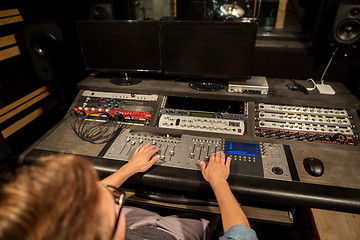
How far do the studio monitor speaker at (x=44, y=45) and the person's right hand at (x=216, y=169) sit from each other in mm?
1550

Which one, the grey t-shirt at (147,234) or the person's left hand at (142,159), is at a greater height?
the person's left hand at (142,159)

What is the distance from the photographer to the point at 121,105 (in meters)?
1.59

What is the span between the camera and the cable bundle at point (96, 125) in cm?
139

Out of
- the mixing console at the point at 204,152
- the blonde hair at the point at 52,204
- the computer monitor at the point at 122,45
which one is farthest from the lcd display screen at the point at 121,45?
the blonde hair at the point at 52,204

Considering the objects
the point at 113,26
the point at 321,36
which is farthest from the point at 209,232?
the point at 321,36

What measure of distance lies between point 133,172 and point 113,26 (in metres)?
0.99

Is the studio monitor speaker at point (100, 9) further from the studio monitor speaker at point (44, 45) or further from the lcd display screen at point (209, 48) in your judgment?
the lcd display screen at point (209, 48)

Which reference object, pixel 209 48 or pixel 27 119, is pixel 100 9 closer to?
pixel 209 48

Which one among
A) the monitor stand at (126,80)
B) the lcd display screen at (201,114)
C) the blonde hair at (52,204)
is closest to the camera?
the blonde hair at (52,204)

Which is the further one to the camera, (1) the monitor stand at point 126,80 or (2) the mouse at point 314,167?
(1) the monitor stand at point 126,80

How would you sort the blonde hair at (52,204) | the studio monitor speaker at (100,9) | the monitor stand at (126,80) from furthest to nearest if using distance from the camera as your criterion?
1. the studio monitor speaker at (100,9)
2. the monitor stand at (126,80)
3. the blonde hair at (52,204)

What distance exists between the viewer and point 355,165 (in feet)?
3.82

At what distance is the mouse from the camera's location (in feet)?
3.64

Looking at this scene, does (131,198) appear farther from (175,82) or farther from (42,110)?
(42,110)
